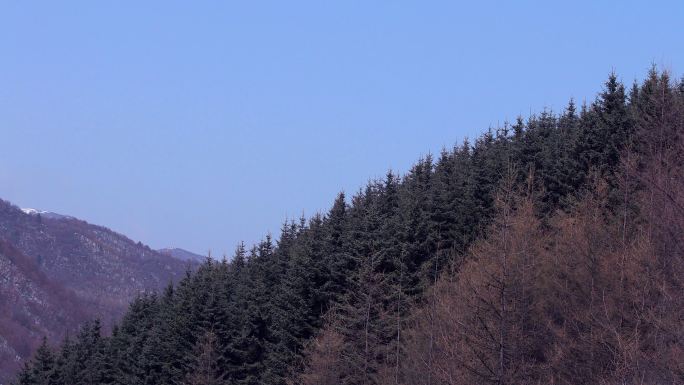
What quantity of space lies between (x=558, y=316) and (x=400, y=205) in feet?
78.9

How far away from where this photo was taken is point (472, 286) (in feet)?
73.7

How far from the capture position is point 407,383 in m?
29.5

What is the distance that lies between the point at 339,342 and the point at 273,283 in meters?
22.5

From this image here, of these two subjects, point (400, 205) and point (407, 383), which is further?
point (400, 205)

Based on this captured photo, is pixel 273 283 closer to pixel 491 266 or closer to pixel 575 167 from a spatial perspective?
pixel 575 167

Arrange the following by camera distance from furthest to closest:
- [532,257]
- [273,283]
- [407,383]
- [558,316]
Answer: [273,283] < [407,383] < [558,316] < [532,257]

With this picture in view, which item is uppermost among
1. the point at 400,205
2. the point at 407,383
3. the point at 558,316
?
the point at 400,205

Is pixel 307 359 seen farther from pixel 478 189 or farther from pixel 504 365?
pixel 504 365

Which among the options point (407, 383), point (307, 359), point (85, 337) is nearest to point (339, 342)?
point (407, 383)

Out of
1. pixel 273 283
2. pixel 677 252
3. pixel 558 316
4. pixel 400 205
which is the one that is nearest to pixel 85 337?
pixel 273 283

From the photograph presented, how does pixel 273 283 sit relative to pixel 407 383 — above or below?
above

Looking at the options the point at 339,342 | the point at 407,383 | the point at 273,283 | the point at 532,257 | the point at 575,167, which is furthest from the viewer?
the point at 273,283

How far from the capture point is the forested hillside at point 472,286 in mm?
21578

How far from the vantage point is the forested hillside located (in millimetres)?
21578
